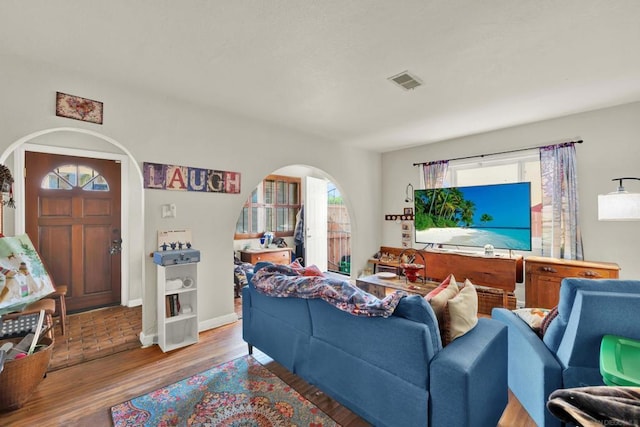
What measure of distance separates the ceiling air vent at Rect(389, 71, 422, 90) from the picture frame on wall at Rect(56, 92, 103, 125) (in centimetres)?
262

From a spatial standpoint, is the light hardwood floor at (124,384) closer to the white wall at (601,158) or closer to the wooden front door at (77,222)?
the wooden front door at (77,222)

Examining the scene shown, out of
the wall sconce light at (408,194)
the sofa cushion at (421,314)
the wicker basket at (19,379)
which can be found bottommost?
the wicker basket at (19,379)

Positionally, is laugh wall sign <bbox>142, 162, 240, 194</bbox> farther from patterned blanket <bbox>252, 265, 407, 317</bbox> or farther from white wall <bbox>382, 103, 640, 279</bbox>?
white wall <bbox>382, 103, 640, 279</bbox>

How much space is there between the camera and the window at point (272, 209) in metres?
5.56

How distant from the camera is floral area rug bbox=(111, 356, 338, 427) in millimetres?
1782

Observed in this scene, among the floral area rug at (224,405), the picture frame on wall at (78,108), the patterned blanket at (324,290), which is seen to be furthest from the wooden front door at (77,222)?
the patterned blanket at (324,290)

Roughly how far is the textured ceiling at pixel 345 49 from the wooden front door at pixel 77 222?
5.77 ft

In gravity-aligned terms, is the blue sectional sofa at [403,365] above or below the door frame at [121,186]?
below

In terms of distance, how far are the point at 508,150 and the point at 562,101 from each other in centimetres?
101

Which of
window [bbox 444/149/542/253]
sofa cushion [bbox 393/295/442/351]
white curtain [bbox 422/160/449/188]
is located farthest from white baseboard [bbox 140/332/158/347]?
window [bbox 444/149/542/253]

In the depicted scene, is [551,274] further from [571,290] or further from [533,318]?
[571,290]

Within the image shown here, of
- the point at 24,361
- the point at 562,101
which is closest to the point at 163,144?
the point at 24,361

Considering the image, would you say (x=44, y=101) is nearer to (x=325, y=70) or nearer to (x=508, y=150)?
(x=325, y=70)

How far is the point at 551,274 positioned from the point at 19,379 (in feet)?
16.0
